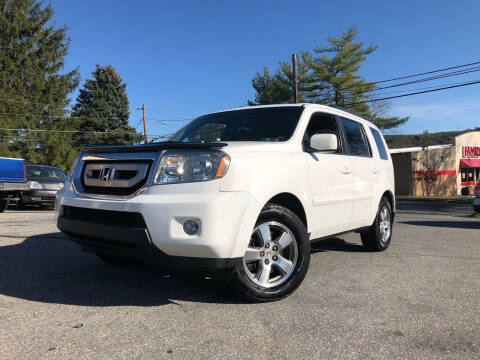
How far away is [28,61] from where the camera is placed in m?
30.1

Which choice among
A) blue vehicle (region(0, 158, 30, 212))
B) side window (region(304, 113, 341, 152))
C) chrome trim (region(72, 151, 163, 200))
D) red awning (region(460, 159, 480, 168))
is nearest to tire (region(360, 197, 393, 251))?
side window (region(304, 113, 341, 152))

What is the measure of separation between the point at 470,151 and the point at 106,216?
40.6 meters

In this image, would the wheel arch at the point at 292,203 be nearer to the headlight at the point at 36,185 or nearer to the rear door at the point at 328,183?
the rear door at the point at 328,183

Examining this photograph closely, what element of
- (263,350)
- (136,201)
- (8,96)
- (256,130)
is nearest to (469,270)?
(256,130)

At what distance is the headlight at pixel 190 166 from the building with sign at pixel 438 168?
107 ft

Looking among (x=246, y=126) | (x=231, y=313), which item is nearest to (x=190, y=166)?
(x=231, y=313)

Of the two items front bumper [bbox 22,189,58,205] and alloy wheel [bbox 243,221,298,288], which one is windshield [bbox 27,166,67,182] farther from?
alloy wheel [bbox 243,221,298,288]

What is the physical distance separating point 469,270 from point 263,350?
126 inches

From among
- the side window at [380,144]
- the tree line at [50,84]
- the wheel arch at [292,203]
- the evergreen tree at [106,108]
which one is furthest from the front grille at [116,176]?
the evergreen tree at [106,108]

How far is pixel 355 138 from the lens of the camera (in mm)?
5016

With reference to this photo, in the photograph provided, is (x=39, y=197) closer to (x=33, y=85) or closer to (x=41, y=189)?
(x=41, y=189)

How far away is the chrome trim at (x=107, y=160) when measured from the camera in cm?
292

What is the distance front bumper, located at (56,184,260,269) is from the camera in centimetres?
274

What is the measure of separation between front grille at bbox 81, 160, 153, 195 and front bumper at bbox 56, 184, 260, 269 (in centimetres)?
14
